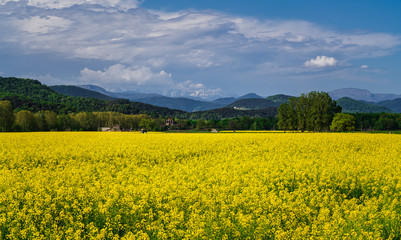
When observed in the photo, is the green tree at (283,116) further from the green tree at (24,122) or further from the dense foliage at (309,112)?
the green tree at (24,122)

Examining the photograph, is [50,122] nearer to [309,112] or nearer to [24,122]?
[24,122]

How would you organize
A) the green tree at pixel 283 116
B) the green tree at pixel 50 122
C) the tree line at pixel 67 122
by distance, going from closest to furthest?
1. the tree line at pixel 67 122
2. the green tree at pixel 283 116
3. the green tree at pixel 50 122

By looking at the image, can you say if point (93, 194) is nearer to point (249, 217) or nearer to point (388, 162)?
point (249, 217)

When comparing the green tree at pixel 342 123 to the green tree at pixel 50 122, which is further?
the green tree at pixel 50 122

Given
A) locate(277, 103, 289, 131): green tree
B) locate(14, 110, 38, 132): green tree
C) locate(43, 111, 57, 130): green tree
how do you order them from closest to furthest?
locate(14, 110, 38, 132): green tree, locate(277, 103, 289, 131): green tree, locate(43, 111, 57, 130): green tree

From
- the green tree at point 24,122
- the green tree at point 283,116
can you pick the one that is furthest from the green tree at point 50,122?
the green tree at point 283,116

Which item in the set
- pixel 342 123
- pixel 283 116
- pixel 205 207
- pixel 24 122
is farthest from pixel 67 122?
pixel 205 207

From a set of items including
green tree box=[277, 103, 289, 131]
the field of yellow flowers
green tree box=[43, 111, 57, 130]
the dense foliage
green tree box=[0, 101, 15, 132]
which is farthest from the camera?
green tree box=[43, 111, 57, 130]

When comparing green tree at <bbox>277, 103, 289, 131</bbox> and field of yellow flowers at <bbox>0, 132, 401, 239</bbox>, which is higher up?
green tree at <bbox>277, 103, 289, 131</bbox>

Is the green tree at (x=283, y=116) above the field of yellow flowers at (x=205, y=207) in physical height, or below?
above

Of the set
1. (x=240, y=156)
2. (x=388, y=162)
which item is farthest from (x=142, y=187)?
(x=388, y=162)

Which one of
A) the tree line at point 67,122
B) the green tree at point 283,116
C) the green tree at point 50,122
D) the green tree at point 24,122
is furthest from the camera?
the green tree at point 50,122

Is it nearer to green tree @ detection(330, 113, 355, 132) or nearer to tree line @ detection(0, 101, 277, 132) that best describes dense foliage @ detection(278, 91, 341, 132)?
green tree @ detection(330, 113, 355, 132)

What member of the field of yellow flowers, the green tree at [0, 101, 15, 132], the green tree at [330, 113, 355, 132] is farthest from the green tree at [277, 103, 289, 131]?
the green tree at [0, 101, 15, 132]
